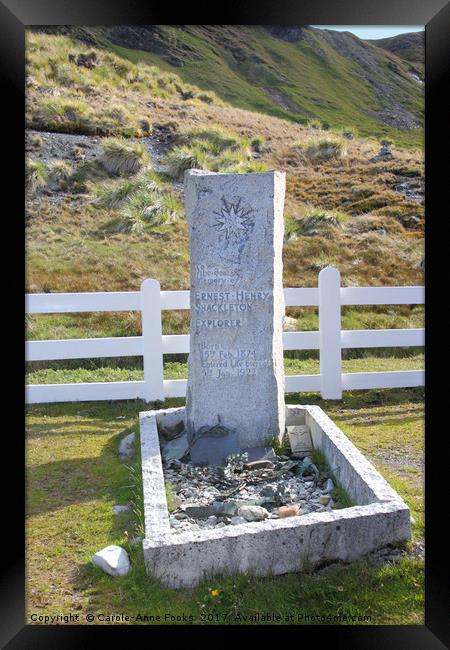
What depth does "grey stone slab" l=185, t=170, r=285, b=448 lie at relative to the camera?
566cm

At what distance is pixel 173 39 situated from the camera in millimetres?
32000

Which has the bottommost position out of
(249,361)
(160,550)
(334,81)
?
(160,550)

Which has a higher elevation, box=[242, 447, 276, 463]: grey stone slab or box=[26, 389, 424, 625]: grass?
box=[242, 447, 276, 463]: grey stone slab

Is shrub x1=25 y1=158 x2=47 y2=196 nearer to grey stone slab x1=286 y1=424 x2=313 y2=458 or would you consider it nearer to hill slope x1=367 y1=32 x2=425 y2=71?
grey stone slab x1=286 y1=424 x2=313 y2=458

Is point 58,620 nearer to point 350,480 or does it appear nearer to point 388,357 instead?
point 350,480

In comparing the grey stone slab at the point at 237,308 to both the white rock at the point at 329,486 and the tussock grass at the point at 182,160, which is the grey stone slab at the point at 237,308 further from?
the tussock grass at the point at 182,160

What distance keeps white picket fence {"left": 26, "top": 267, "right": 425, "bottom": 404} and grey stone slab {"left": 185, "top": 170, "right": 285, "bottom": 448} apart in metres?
1.97

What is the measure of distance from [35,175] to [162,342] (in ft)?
41.3

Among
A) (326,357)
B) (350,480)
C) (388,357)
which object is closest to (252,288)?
(350,480)

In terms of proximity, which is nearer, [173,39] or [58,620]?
[58,620]

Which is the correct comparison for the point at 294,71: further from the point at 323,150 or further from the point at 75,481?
the point at 75,481

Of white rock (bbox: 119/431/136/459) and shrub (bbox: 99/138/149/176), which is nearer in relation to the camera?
white rock (bbox: 119/431/136/459)

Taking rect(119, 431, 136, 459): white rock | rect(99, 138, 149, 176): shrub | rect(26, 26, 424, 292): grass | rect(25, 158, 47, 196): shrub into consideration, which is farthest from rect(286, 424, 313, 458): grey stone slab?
rect(99, 138, 149, 176): shrub

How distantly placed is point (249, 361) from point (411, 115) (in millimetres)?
23686
